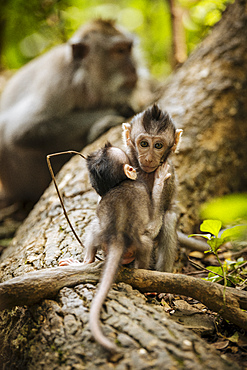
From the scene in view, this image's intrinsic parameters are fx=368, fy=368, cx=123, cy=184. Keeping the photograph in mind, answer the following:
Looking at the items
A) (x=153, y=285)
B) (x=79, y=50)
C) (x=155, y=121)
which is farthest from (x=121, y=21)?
(x=153, y=285)

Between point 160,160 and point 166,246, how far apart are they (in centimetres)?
70

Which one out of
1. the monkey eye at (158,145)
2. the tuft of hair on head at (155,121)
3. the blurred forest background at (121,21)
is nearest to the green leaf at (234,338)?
the monkey eye at (158,145)

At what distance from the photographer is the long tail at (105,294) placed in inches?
72.4

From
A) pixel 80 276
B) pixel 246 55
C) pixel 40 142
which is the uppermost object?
pixel 246 55

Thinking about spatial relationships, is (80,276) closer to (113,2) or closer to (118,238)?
(118,238)

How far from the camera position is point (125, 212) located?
2475mm

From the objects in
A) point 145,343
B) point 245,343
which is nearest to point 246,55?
point 245,343

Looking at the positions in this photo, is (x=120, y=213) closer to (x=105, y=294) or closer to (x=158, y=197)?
(x=158, y=197)

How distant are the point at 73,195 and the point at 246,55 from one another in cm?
321

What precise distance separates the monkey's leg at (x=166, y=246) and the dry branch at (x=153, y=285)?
413 mm

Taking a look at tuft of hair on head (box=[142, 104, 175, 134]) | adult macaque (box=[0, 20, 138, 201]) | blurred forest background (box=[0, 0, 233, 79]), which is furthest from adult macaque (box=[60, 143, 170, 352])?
blurred forest background (box=[0, 0, 233, 79])

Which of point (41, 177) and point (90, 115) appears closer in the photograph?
Result: point (90, 115)

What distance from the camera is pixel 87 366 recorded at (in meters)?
1.89

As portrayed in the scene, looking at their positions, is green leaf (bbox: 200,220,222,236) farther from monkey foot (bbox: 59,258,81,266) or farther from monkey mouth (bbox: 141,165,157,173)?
monkey foot (bbox: 59,258,81,266)
